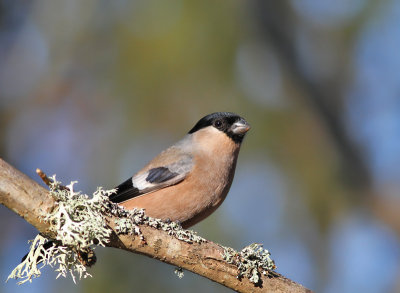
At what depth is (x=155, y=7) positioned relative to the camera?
9469 mm

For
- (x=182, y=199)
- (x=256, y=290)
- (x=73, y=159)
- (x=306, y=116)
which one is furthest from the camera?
(x=306, y=116)

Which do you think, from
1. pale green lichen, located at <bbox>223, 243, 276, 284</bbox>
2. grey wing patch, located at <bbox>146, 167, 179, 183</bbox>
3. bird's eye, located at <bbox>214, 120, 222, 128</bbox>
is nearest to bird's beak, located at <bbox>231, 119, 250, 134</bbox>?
bird's eye, located at <bbox>214, 120, 222, 128</bbox>

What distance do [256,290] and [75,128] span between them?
6.01m

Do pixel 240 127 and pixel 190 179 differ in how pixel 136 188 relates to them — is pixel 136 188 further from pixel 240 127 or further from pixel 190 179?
pixel 240 127

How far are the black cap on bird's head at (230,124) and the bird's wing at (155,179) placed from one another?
24.5 inches

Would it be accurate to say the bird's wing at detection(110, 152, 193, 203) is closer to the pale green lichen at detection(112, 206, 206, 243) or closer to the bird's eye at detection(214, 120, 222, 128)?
the bird's eye at detection(214, 120, 222, 128)

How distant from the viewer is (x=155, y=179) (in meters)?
5.64

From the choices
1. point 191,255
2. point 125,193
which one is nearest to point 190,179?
point 125,193

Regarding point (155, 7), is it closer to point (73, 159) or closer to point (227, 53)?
point (227, 53)

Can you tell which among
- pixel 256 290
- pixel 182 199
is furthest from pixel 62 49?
pixel 256 290

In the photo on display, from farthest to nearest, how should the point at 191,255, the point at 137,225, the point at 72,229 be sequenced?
the point at 191,255
the point at 137,225
the point at 72,229

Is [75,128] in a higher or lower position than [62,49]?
lower

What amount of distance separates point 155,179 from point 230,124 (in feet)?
3.79

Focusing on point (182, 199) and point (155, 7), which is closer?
point (182, 199)
